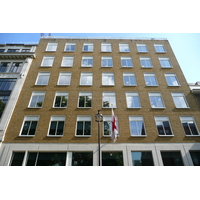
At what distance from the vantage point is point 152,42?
25.6 m

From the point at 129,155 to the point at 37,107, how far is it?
1240 centimetres

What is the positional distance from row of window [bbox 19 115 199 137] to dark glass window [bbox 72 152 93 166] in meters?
2.01

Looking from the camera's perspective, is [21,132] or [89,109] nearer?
[21,132]

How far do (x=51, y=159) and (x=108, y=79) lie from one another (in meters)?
12.8

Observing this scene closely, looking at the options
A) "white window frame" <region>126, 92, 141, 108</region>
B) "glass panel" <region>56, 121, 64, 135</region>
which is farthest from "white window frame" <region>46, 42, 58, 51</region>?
"white window frame" <region>126, 92, 141, 108</region>

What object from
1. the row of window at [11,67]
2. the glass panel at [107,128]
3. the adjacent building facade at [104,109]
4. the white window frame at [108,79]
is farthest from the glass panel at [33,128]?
the white window frame at [108,79]

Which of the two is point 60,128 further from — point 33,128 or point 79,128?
point 33,128

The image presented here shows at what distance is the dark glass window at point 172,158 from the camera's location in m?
14.2

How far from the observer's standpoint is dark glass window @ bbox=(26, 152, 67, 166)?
1412 centimetres

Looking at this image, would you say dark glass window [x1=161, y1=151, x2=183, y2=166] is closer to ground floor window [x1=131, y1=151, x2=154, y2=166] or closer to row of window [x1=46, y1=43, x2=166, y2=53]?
ground floor window [x1=131, y1=151, x2=154, y2=166]

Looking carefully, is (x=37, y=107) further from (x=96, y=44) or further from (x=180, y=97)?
(x=180, y=97)

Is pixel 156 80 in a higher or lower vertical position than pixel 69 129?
higher

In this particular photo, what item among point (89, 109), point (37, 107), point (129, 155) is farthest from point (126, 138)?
point (37, 107)

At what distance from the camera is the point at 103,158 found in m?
14.5
